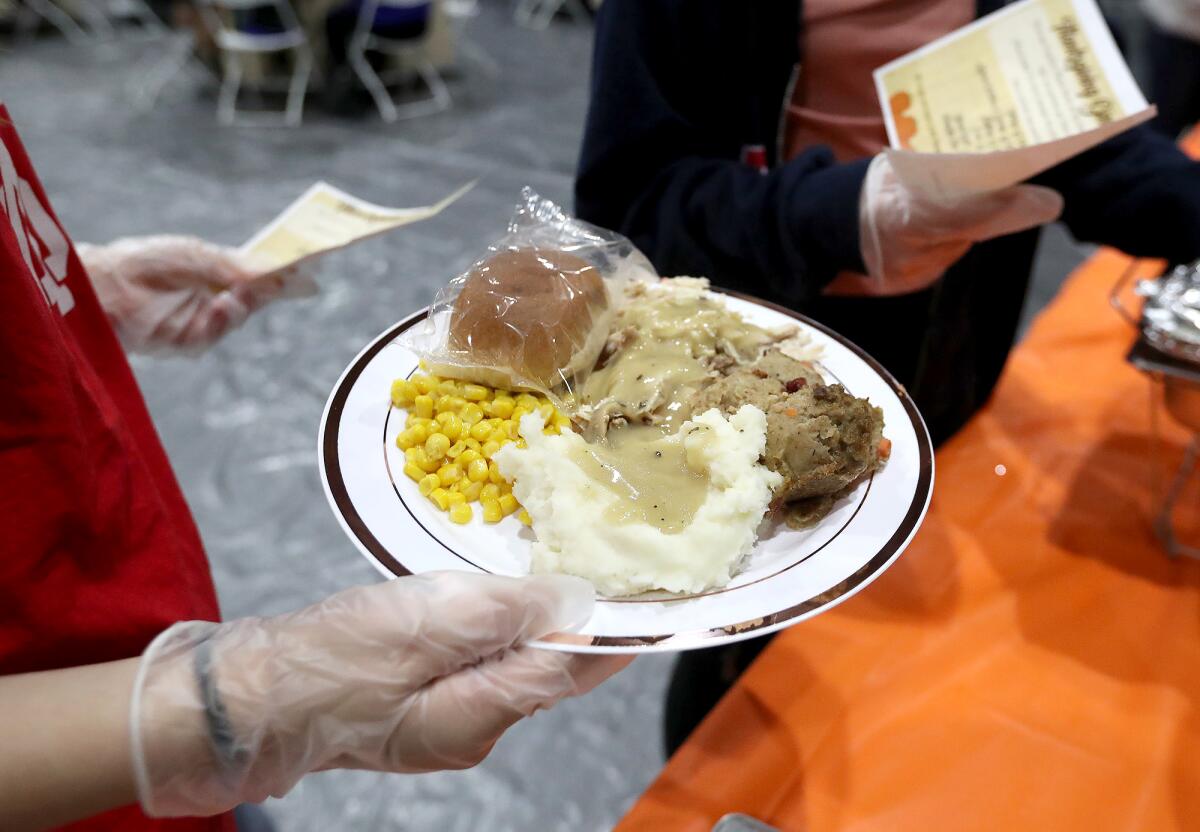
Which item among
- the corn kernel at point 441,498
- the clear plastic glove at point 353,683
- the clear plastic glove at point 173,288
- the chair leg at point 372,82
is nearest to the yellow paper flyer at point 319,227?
the clear plastic glove at point 173,288

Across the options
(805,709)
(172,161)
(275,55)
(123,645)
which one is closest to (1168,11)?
(805,709)

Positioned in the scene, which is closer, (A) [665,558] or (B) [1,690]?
(B) [1,690]

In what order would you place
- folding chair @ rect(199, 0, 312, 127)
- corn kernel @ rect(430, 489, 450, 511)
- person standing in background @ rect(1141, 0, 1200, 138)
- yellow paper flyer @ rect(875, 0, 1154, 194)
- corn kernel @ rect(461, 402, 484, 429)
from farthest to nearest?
folding chair @ rect(199, 0, 312, 127) → person standing in background @ rect(1141, 0, 1200, 138) → yellow paper flyer @ rect(875, 0, 1154, 194) → corn kernel @ rect(461, 402, 484, 429) → corn kernel @ rect(430, 489, 450, 511)

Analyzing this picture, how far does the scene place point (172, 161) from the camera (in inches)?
217

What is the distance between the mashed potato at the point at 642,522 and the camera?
1.03 m

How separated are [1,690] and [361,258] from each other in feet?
12.4

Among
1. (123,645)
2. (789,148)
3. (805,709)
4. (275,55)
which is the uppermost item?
(789,148)

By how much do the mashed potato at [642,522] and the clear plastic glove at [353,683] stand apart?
0.23 ft

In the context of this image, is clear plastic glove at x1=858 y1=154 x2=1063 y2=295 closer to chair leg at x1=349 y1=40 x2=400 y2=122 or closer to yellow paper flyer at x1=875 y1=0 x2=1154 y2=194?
yellow paper flyer at x1=875 y1=0 x2=1154 y2=194

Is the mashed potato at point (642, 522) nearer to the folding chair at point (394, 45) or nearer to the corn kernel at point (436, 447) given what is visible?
the corn kernel at point (436, 447)

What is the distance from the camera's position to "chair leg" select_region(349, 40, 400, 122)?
247 inches

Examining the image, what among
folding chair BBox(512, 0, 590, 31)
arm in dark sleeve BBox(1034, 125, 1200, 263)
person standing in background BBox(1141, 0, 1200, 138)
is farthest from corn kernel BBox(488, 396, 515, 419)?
folding chair BBox(512, 0, 590, 31)

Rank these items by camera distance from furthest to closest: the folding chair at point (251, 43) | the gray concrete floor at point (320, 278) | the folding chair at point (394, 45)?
the folding chair at point (394, 45) → the folding chair at point (251, 43) → the gray concrete floor at point (320, 278)

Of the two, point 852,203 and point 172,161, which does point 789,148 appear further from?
point 172,161
